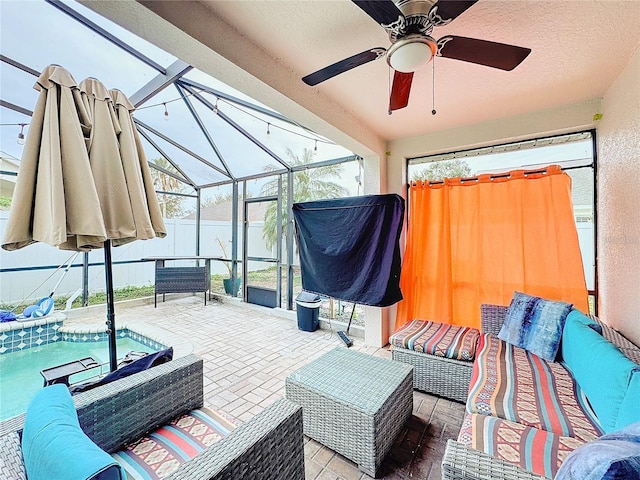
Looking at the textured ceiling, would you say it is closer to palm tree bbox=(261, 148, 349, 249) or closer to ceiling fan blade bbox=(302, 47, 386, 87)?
ceiling fan blade bbox=(302, 47, 386, 87)

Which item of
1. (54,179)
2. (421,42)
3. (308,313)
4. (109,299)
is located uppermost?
(421,42)

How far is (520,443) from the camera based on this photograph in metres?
1.23

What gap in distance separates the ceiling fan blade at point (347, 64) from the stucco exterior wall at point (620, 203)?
180 cm

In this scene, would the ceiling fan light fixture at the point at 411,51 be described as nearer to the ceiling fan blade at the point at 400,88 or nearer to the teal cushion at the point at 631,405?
the ceiling fan blade at the point at 400,88

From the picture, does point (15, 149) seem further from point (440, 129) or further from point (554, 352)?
point (554, 352)

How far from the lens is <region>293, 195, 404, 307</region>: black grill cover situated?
301 cm

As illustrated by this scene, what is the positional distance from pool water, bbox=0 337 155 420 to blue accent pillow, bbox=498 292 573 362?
373 centimetres

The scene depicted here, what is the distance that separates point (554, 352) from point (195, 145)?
5.29 m

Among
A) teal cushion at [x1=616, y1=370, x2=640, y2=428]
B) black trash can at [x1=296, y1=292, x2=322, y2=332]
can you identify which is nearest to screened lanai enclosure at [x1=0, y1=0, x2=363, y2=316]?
black trash can at [x1=296, y1=292, x2=322, y2=332]

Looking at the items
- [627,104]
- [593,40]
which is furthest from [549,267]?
[593,40]

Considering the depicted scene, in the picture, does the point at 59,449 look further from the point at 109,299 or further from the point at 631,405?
the point at 631,405

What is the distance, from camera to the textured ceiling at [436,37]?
1534 mm

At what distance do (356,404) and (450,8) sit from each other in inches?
80.9

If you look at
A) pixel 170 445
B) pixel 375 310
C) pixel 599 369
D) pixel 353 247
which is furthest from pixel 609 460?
pixel 375 310
